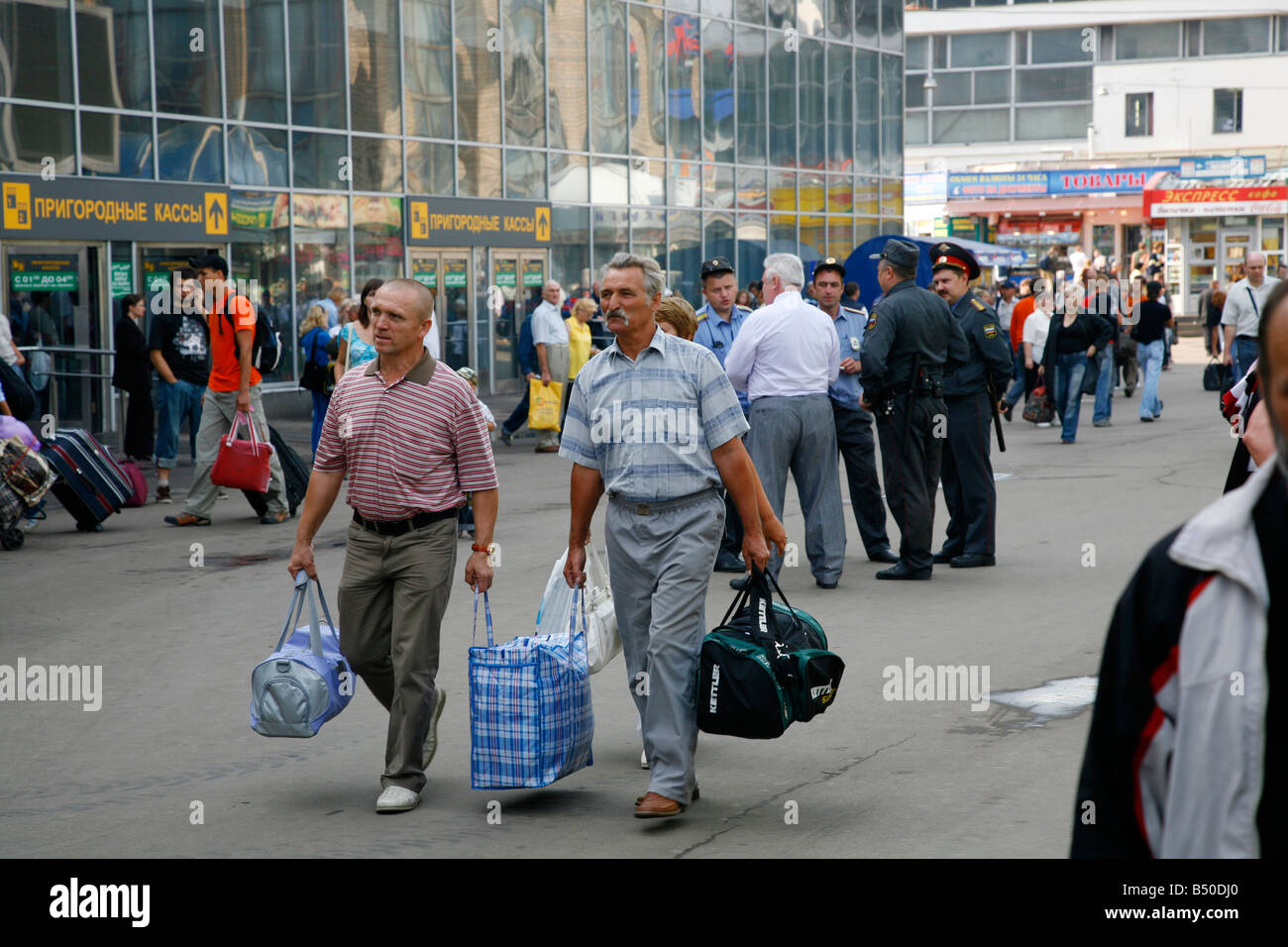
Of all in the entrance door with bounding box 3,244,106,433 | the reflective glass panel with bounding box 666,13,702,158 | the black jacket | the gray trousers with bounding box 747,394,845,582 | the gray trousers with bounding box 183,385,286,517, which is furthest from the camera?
the reflective glass panel with bounding box 666,13,702,158

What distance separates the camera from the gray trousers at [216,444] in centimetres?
1270

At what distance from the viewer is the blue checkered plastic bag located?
214 inches

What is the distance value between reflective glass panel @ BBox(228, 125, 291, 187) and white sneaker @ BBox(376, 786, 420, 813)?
18.6 m

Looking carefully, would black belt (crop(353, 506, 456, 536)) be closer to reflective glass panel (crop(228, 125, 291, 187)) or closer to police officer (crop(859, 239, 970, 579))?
police officer (crop(859, 239, 970, 579))

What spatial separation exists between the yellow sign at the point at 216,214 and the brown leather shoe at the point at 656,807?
1809 cm

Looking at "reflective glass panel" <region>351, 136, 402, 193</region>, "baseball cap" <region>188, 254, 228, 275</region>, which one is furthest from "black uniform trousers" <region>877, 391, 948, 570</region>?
"reflective glass panel" <region>351, 136, 402, 193</region>

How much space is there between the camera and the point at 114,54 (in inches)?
821

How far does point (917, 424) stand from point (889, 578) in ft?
3.23

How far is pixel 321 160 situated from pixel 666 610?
2055 centimetres

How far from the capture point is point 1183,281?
53125mm

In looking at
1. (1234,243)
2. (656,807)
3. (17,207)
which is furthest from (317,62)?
(1234,243)

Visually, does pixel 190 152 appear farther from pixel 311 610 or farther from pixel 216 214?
pixel 311 610
